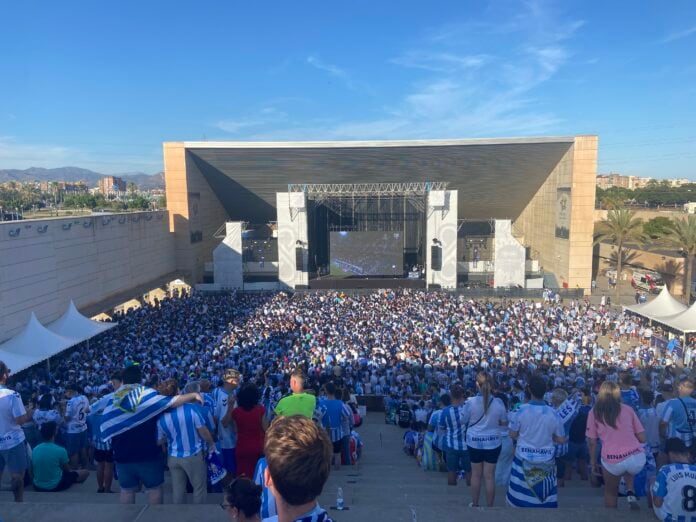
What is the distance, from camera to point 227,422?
12.4 feet

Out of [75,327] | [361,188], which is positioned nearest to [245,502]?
[75,327]

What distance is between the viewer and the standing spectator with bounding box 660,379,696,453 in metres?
4.14

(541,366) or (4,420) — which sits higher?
(4,420)

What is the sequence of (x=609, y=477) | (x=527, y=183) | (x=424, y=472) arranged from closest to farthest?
(x=609, y=477)
(x=424, y=472)
(x=527, y=183)

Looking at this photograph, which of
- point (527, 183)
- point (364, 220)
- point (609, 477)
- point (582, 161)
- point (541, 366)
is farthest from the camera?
point (364, 220)

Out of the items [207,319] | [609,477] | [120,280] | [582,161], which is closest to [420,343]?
[207,319]

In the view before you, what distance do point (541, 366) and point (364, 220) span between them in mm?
22633

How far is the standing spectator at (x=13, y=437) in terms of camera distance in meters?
3.93

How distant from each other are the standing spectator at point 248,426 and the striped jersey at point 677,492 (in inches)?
98.9

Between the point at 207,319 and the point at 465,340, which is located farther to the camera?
the point at 207,319

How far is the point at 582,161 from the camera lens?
2669cm

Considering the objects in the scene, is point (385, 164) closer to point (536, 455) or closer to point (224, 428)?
point (224, 428)

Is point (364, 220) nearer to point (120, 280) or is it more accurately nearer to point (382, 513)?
point (120, 280)

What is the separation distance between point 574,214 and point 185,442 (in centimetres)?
2784
